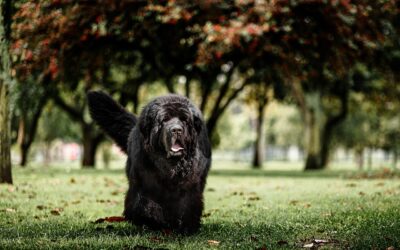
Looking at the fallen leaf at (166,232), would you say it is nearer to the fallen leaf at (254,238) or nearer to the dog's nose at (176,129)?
the fallen leaf at (254,238)

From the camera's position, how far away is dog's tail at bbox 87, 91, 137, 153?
7348 mm

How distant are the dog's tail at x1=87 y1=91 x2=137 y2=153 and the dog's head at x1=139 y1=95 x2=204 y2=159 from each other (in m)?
1.52

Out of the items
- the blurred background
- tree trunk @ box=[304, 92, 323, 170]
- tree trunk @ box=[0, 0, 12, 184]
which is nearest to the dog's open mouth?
tree trunk @ box=[0, 0, 12, 184]

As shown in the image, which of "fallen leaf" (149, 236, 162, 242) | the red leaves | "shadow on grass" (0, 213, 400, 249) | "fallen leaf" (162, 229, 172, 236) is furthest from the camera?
the red leaves

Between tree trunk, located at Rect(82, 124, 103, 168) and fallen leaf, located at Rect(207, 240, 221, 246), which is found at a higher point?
tree trunk, located at Rect(82, 124, 103, 168)

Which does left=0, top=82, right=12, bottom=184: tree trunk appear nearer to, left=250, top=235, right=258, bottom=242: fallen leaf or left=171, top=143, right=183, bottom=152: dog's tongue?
left=171, top=143, right=183, bottom=152: dog's tongue

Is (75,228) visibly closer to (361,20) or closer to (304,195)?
(304,195)

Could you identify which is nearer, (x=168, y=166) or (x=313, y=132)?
(x=168, y=166)

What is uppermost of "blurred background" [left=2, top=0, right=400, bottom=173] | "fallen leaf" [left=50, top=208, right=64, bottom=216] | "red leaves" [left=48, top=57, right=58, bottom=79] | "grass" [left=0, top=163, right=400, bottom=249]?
"blurred background" [left=2, top=0, right=400, bottom=173]

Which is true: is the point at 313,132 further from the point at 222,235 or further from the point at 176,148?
the point at 176,148

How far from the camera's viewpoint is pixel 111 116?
24.2ft

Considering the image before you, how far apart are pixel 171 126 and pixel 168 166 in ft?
1.58

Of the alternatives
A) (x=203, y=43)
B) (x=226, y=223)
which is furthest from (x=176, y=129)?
(x=203, y=43)

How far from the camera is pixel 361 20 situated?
1546 centimetres
